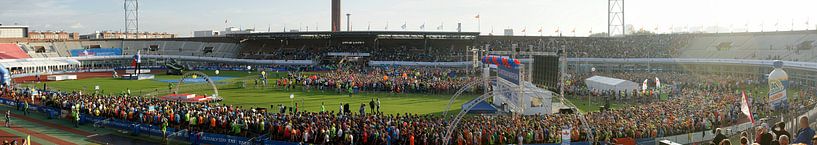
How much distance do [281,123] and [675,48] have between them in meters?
51.2

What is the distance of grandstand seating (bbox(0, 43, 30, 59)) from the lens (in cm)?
6003

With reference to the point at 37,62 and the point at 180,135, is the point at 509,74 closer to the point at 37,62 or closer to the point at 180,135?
the point at 180,135

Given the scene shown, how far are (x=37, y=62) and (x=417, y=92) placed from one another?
44579 mm

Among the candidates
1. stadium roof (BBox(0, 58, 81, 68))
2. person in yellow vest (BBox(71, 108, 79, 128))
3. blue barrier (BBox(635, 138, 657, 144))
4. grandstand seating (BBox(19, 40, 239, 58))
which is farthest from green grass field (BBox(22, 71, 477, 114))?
grandstand seating (BBox(19, 40, 239, 58))

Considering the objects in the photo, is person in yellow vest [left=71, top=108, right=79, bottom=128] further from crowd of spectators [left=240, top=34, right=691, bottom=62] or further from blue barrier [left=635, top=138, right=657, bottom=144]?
crowd of spectators [left=240, top=34, right=691, bottom=62]

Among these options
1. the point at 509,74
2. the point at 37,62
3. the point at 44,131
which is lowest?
the point at 44,131

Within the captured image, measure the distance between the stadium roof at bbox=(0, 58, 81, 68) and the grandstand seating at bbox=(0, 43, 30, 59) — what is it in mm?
1975

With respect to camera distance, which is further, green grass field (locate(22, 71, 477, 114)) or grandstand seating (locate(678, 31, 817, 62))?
grandstand seating (locate(678, 31, 817, 62))

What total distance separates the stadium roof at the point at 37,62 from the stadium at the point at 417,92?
0.18m

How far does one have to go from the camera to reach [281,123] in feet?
64.2

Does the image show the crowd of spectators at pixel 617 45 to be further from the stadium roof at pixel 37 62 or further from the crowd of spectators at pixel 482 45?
the stadium roof at pixel 37 62

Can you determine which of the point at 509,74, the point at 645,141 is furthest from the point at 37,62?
the point at 645,141

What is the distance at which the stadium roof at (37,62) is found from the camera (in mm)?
57125

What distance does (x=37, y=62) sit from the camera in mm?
59906
